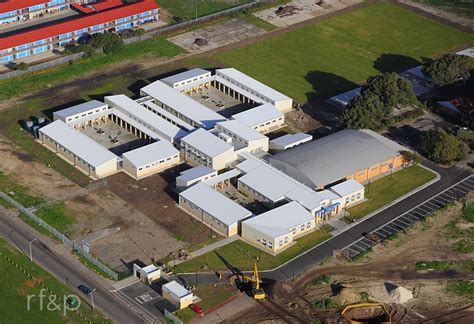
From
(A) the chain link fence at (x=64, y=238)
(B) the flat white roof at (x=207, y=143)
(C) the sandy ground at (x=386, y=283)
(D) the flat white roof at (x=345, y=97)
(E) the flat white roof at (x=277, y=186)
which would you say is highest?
(B) the flat white roof at (x=207, y=143)

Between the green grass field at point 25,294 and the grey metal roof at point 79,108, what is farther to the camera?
the grey metal roof at point 79,108

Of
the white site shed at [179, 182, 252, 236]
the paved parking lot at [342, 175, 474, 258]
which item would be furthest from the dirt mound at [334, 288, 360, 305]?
the white site shed at [179, 182, 252, 236]

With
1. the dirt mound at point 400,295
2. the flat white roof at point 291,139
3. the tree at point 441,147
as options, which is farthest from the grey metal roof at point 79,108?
the dirt mound at point 400,295

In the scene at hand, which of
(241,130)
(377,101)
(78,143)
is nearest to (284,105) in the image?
(241,130)

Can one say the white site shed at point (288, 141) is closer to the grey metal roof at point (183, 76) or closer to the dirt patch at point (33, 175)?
the grey metal roof at point (183, 76)

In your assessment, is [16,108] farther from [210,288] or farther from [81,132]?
[210,288]

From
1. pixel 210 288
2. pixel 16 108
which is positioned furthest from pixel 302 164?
pixel 16 108
